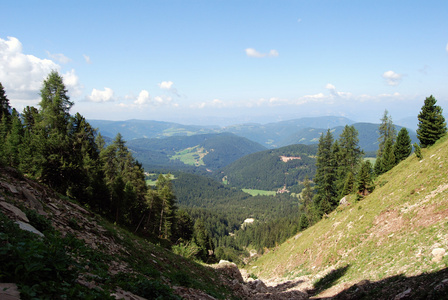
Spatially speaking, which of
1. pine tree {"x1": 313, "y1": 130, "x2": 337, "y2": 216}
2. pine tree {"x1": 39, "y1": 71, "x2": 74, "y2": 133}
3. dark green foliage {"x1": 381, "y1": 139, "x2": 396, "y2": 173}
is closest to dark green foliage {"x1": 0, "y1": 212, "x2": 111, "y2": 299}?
pine tree {"x1": 39, "y1": 71, "x2": 74, "y2": 133}

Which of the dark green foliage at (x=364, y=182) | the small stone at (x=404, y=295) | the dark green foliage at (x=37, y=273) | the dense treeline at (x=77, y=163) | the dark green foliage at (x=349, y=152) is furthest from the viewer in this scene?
the dark green foliage at (x=349, y=152)

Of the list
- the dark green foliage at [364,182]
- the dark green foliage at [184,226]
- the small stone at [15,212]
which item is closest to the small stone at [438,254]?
the small stone at [15,212]

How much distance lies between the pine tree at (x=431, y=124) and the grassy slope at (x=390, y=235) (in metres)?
2.18

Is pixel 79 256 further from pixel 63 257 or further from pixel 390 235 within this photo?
pixel 390 235

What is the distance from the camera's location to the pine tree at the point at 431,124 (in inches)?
1109

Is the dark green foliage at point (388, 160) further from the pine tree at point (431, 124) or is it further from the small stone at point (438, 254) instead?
the small stone at point (438, 254)

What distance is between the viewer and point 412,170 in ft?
76.5

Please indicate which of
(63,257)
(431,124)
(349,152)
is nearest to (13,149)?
(63,257)

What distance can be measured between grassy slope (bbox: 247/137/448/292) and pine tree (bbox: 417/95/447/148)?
2180 millimetres

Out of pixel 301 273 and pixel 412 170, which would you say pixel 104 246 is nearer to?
pixel 301 273

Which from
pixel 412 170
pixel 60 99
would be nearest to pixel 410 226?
pixel 412 170

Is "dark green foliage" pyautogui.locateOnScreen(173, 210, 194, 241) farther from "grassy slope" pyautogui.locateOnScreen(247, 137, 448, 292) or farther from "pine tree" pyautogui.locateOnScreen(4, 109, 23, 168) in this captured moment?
"pine tree" pyautogui.locateOnScreen(4, 109, 23, 168)

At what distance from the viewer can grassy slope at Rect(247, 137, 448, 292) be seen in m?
12.7

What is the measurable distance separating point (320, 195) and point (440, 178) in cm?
2402
